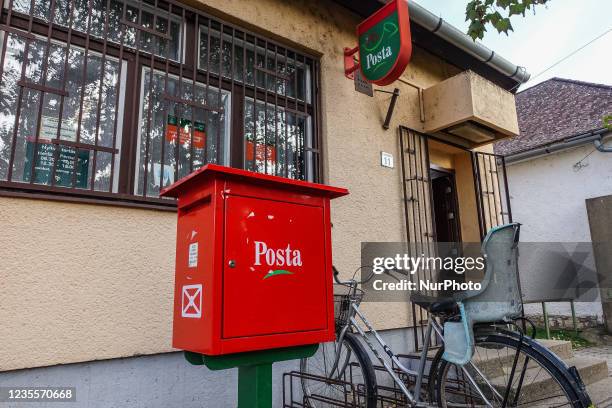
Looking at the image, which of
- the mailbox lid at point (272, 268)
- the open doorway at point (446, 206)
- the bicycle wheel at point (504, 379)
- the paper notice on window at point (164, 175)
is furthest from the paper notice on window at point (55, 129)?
the open doorway at point (446, 206)

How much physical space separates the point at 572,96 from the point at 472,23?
9761 mm

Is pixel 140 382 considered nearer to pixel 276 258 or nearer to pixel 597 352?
pixel 276 258

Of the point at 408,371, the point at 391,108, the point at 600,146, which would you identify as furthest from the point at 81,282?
the point at 600,146

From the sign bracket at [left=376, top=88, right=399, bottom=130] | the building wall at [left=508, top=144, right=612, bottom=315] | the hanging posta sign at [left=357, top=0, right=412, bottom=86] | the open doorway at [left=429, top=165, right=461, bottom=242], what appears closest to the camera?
the hanging posta sign at [left=357, top=0, right=412, bottom=86]

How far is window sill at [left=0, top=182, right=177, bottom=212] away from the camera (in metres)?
2.49

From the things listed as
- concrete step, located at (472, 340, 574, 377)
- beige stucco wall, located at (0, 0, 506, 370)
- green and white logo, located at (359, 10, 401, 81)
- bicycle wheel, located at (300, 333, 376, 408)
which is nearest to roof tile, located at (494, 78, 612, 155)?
green and white logo, located at (359, 10, 401, 81)

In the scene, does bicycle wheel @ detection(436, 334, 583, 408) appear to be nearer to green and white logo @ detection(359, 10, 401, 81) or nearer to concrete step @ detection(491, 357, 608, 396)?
concrete step @ detection(491, 357, 608, 396)

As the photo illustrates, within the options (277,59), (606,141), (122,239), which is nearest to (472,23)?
(277,59)

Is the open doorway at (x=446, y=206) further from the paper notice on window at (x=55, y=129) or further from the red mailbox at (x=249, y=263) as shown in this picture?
the paper notice on window at (x=55, y=129)

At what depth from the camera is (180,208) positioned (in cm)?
209

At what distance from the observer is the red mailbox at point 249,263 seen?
1710 mm

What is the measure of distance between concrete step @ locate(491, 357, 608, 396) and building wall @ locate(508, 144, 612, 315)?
4.82m

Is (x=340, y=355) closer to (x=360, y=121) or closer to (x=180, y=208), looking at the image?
(x=180, y=208)

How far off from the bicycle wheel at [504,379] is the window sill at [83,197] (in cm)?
223
